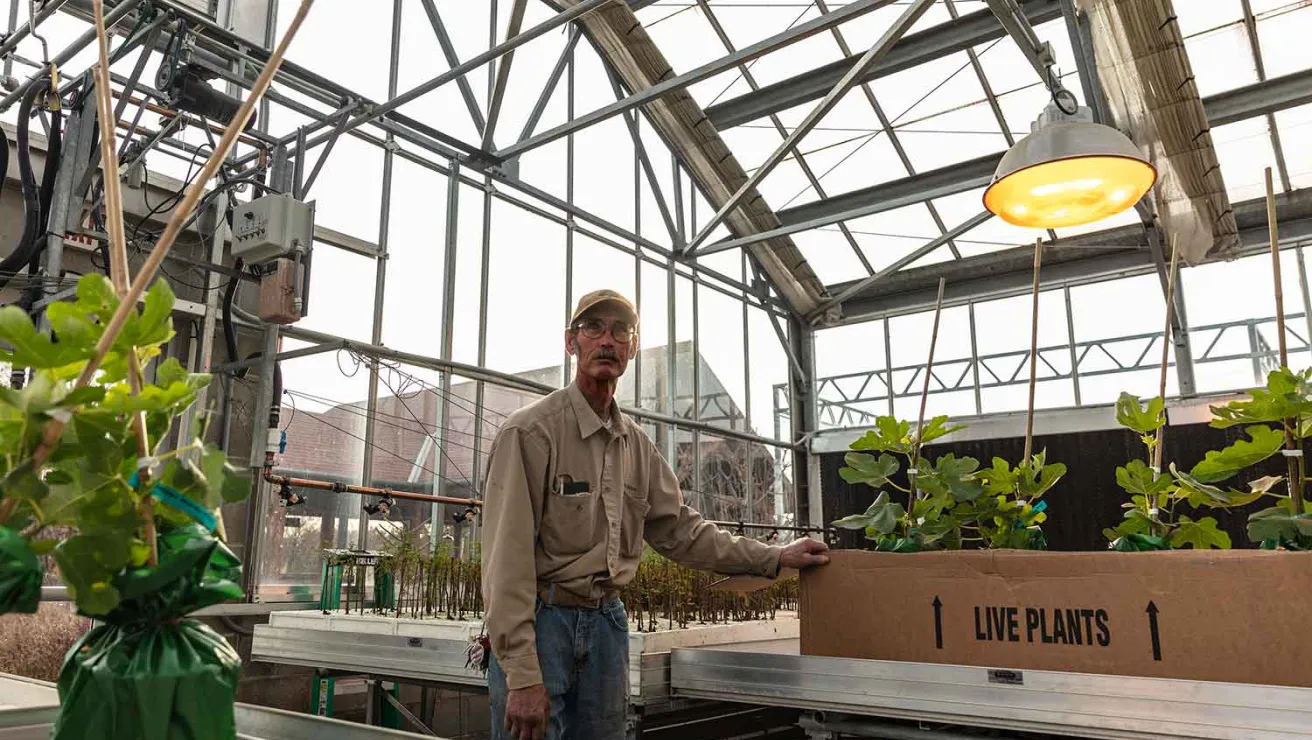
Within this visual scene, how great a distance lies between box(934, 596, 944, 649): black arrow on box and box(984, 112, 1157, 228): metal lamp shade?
4.23ft

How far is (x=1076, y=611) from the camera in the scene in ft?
4.76

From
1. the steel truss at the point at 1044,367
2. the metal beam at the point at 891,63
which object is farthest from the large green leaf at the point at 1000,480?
the steel truss at the point at 1044,367

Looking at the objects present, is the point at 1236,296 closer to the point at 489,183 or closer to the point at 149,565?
the point at 489,183

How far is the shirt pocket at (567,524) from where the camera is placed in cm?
167

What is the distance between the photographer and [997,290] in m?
9.30

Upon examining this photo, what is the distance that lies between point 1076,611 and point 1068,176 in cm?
137

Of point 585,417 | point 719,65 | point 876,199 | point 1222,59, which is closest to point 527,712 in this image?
point 585,417

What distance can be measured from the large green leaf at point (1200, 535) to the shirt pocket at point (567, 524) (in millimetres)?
1082

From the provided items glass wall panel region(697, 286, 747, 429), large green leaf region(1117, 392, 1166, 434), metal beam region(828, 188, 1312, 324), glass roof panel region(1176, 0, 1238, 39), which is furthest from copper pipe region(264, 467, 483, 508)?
glass roof panel region(1176, 0, 1238, 39)

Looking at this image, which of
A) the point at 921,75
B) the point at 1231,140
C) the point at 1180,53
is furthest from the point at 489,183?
the point at 1231,140

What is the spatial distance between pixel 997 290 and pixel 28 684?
951cm

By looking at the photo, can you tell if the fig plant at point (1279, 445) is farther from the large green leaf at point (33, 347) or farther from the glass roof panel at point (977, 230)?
the glass roof panel at point (977, 230)

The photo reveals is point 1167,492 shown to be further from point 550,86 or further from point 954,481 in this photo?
point 550,86

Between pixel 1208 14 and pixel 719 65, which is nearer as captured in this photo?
pixel 719 65
